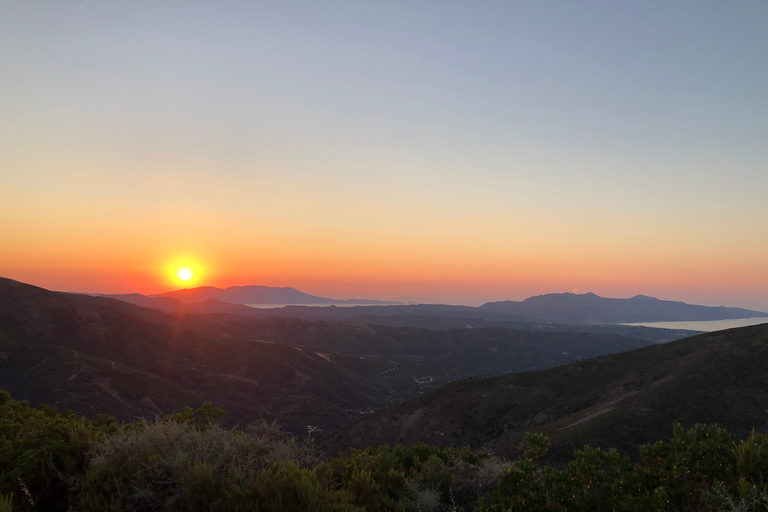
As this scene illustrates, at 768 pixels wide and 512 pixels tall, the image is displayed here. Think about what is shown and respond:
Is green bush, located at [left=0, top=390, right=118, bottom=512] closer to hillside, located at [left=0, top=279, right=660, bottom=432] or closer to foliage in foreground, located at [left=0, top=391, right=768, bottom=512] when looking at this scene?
foliage in foreground, located at [left=0, top=391, right=768, bottom=512]

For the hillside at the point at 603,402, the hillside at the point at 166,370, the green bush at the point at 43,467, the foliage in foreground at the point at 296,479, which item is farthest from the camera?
the hillside at the point at 166,370

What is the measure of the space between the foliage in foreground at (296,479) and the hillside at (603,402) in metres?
28.0

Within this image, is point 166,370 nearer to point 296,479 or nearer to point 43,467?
point 43,467

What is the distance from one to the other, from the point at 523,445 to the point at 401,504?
109 ft

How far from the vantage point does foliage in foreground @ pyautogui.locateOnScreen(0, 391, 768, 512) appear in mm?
6818

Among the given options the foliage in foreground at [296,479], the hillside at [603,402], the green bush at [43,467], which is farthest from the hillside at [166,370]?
the foliage in foreground at [296,479]

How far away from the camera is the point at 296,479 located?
23.2 ft

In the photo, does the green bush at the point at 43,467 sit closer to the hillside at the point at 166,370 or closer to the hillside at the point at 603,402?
the hillside at the point at 603,402

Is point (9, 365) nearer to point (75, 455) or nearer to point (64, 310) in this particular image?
point (64, 310)

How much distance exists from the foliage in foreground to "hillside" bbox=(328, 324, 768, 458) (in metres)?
28.0

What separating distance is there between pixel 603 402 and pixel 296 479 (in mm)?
46620

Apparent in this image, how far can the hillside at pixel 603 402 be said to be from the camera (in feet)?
110

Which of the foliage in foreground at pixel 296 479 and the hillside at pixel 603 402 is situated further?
the hillside at pixel 603 402

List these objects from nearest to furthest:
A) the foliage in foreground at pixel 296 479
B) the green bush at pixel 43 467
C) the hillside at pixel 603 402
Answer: the foliage in foreground at pixel 296 479, the green bush at pixel 43 467, the hillside at pixel 603 402
